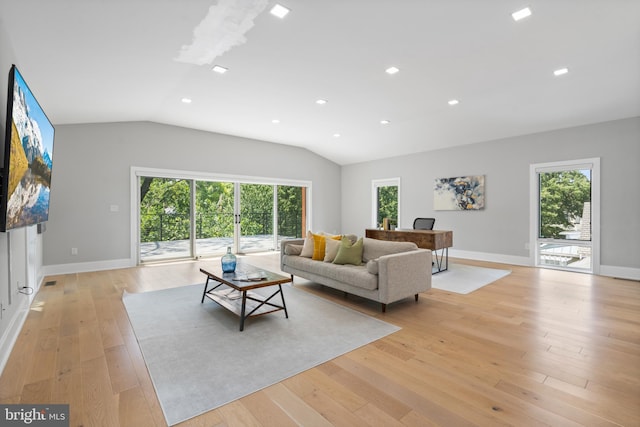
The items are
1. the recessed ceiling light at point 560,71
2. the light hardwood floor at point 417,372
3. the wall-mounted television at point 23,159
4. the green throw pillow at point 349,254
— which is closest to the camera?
the light hardwood floor at point 417,372

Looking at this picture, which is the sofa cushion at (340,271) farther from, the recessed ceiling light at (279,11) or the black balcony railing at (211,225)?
the black balcony railing at (211,225)

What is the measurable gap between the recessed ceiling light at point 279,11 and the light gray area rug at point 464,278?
3.89m

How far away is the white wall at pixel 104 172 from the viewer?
5.41 meters

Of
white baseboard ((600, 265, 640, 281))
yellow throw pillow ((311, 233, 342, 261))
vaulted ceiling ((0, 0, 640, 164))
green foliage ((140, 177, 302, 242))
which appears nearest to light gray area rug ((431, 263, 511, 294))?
white baseboard ((600, 265, 640, 281))

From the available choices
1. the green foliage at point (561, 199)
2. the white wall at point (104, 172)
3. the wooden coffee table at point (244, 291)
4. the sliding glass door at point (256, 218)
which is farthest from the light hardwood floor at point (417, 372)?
the sliding glass door at point (256, 218)

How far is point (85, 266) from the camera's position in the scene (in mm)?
5602

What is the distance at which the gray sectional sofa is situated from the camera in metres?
3.34

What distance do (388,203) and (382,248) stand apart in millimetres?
4682

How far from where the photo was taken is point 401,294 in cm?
348

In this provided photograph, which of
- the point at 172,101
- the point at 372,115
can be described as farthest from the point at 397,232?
the point at 172,101

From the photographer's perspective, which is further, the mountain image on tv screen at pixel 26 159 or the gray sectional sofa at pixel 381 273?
the gray sectional sofa at pixel 381 273

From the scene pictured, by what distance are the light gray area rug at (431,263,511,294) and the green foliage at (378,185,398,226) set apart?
265 cm

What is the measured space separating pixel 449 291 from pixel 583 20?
3.27 metres

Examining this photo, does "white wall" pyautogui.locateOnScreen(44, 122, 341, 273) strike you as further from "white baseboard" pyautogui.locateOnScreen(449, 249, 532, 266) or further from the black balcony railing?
"white baseboard" pyautogui.locateOnScreen(449, 249, 532, 266)
